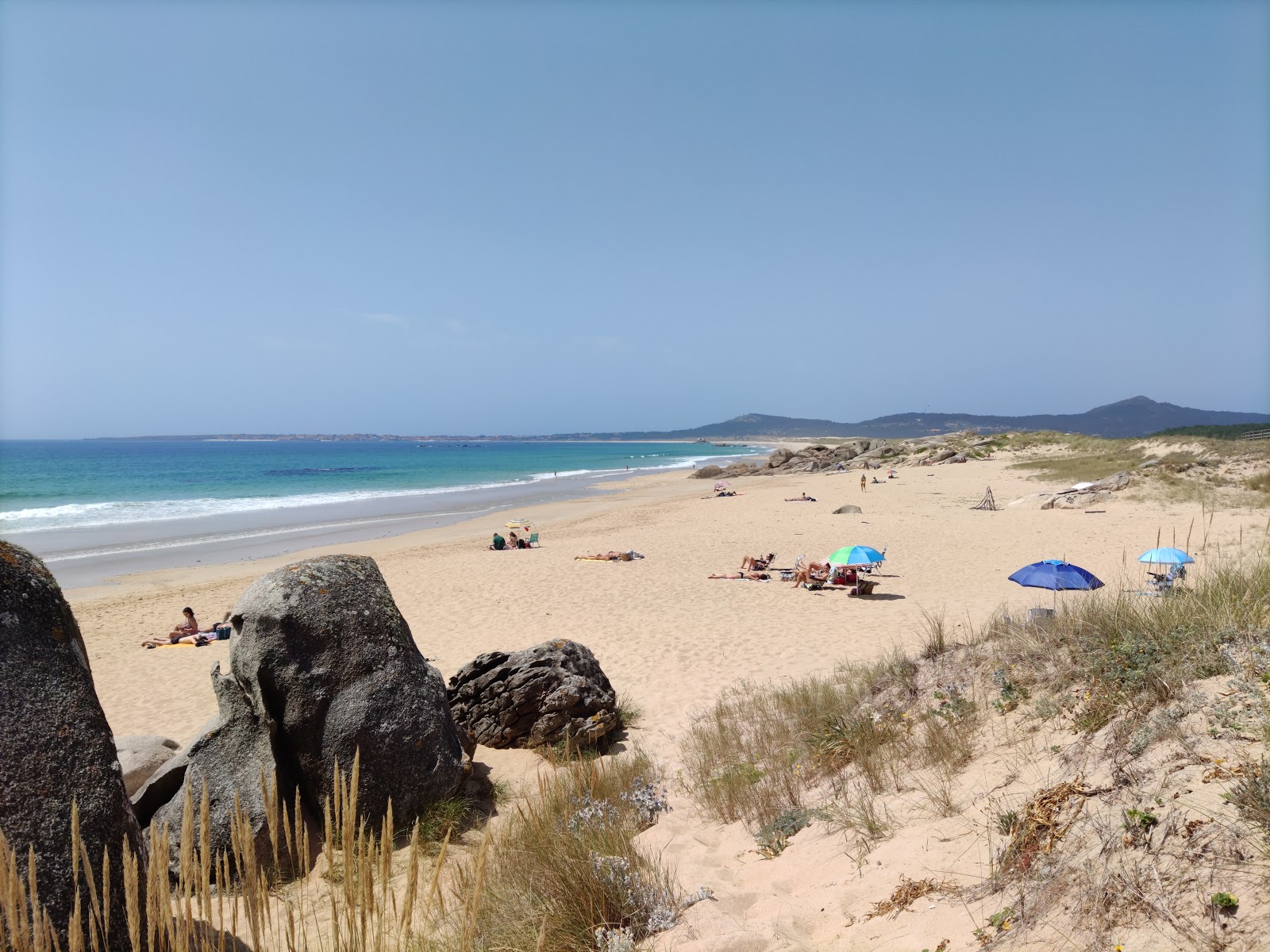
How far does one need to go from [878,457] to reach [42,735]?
57.8 m

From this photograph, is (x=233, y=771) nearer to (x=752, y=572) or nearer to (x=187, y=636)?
(x=187, y=636)

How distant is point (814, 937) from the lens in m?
3.14

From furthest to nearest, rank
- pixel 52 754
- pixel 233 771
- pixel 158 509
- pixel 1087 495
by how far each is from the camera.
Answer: pixel 158 509
pixel 1087 495
pixel 233 771
pixel 52 754

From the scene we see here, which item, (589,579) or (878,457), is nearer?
(589,579)

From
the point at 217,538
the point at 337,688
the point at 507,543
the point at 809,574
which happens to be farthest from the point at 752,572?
the point at 217,538

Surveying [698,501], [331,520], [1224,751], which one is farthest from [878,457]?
[1224,751]

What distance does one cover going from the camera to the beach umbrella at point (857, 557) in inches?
517

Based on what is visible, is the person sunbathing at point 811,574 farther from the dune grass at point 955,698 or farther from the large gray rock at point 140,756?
the large gray rock at point 140,756

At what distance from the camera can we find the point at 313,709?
200 inches

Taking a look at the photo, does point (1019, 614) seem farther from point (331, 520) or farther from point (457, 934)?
Answer: point (331, 520)

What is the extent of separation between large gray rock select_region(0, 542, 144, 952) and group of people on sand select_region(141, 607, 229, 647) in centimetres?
1041

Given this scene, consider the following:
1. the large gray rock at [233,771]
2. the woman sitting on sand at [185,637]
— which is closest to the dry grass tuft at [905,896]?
the large gray rock at [233,771]

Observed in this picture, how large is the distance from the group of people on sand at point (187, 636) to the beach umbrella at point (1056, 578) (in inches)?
524

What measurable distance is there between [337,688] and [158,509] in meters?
39.5
